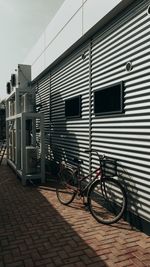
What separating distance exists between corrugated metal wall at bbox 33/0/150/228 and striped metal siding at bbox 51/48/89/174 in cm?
3

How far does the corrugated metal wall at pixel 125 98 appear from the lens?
5375 millimetres

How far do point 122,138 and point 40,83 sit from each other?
28.7ft

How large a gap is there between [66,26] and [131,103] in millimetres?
4975

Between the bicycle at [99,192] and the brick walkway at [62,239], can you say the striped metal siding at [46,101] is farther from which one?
the brick walkway at [62,239]

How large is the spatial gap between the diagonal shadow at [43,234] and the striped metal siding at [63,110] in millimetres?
1846

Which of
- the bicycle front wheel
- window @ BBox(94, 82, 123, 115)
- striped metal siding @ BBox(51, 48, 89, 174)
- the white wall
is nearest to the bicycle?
the bicycle front wheel

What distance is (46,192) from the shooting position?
28.0ft

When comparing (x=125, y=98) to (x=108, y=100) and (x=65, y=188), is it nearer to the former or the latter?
(x=108, y=100)

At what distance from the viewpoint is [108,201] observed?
668 cm

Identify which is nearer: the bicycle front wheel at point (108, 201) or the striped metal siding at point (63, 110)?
the bicycle front wheel at point (108, 201)

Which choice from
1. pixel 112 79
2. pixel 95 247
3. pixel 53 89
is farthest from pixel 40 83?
pixel 95 247

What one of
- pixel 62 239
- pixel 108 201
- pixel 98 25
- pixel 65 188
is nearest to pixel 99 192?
pixel 108 201

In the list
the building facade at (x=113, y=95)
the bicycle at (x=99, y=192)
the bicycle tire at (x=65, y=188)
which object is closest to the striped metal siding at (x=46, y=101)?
the building facade at (x=113, y=95)

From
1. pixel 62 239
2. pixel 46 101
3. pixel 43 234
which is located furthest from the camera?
pixel 46 101
